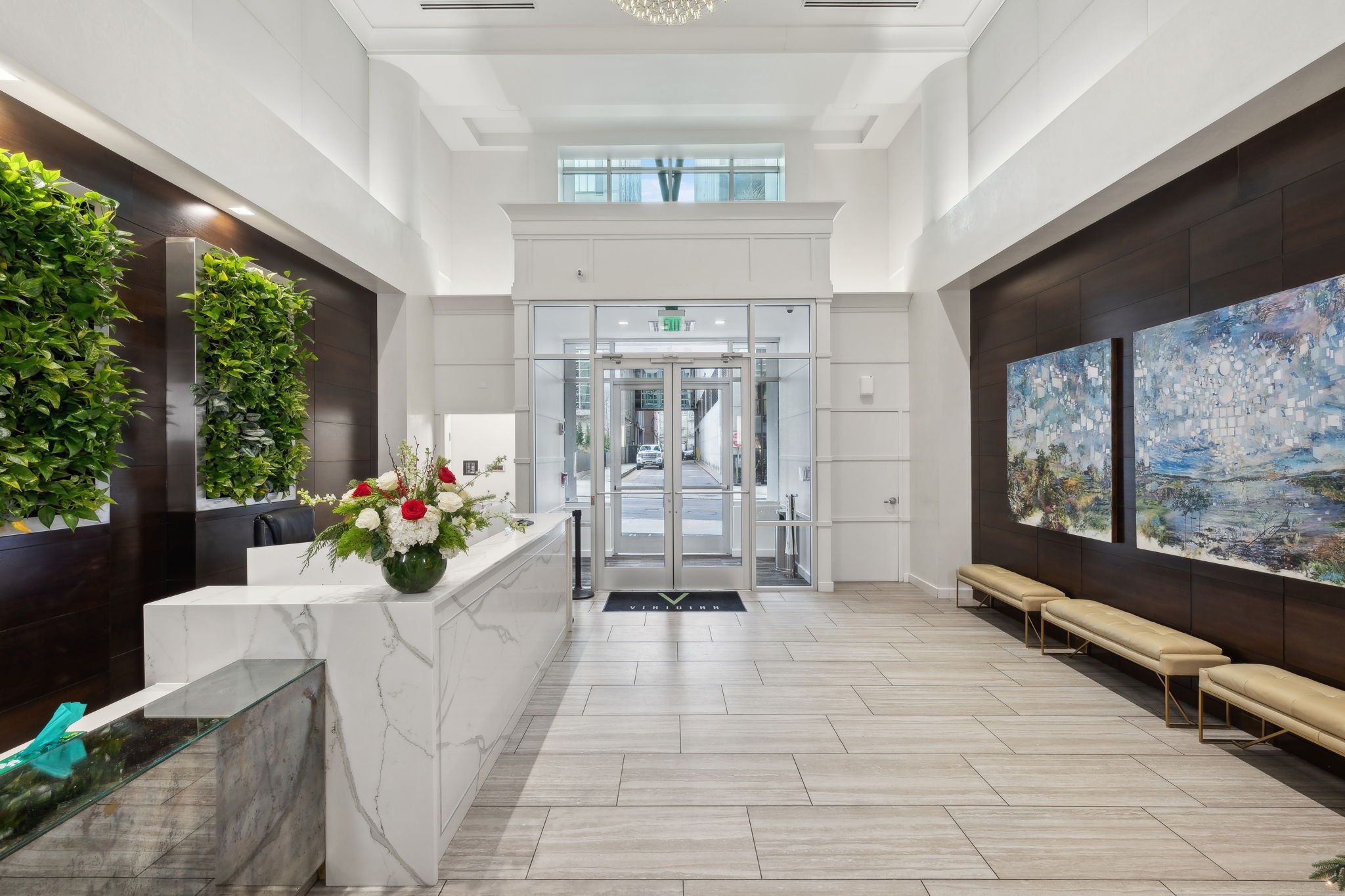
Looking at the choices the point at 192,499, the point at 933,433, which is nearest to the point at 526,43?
the point at 192,499

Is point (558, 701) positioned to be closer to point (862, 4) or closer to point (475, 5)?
point (475, 5)

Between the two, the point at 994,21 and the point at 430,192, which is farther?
the point at 430,192

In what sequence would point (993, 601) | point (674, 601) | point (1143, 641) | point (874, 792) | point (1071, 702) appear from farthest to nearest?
point (674, 601) < point (993, 601) < point (1071, 702) < point (1143, 641) < point (874, 792)

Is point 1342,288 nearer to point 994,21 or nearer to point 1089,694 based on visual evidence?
point 1089,694

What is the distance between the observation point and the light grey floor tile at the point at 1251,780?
8.55 feet

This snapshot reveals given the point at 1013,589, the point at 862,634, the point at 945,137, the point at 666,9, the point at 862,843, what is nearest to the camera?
the point at 862,843

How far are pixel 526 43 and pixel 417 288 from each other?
244 centimetres

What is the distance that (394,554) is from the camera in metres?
2.18

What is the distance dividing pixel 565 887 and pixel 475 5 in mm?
6134

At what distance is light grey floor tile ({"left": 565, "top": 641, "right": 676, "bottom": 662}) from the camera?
441 centimetres

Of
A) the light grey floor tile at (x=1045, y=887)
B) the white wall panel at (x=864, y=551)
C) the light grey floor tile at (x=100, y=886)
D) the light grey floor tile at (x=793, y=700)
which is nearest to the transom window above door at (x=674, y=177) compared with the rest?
the white wall panel at (x=864, y=551)

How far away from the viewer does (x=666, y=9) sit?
4.49 m

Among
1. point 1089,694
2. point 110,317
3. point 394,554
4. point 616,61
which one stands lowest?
point 1089,694

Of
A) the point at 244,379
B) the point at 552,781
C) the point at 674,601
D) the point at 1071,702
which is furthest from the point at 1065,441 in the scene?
the point at 244,379
